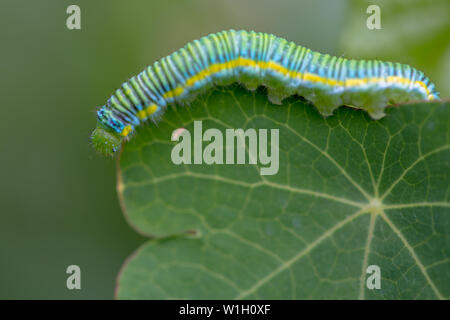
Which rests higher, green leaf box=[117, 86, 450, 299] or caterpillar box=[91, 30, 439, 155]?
caterpillar box=[91, 30, 439, 155]

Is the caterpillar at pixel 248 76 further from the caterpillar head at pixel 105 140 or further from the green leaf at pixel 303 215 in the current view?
the green leaf at pixel 303 215

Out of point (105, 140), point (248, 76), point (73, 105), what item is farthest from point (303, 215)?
point (73, 105)

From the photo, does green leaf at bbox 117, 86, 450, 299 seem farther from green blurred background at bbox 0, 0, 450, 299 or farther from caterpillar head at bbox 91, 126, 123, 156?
green blurred background at bbox 0, 0, 450, 299

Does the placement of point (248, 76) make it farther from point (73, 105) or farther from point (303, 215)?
point (73, 105)

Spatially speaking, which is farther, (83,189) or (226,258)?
(83,189)

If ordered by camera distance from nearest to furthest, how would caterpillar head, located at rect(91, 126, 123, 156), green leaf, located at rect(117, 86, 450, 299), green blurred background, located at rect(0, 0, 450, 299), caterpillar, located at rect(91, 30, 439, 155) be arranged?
green leaf, located at rect(117, 86, 450, 299) < caterpillar, located at rect(91, 30, 439, 155) < caterpillar head, located at rect(91, 126, 123, 156) < green blurred background, located at rect(0, 0, 450, 299)

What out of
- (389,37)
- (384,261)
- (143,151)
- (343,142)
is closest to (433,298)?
(384,261)

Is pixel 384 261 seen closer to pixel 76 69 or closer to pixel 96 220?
pixel 96 220

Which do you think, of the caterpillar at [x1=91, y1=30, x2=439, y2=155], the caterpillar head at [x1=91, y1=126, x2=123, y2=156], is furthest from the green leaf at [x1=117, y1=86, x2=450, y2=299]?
the caterpillar head at [x1=91, y1=126, x2=123, y2=156]
